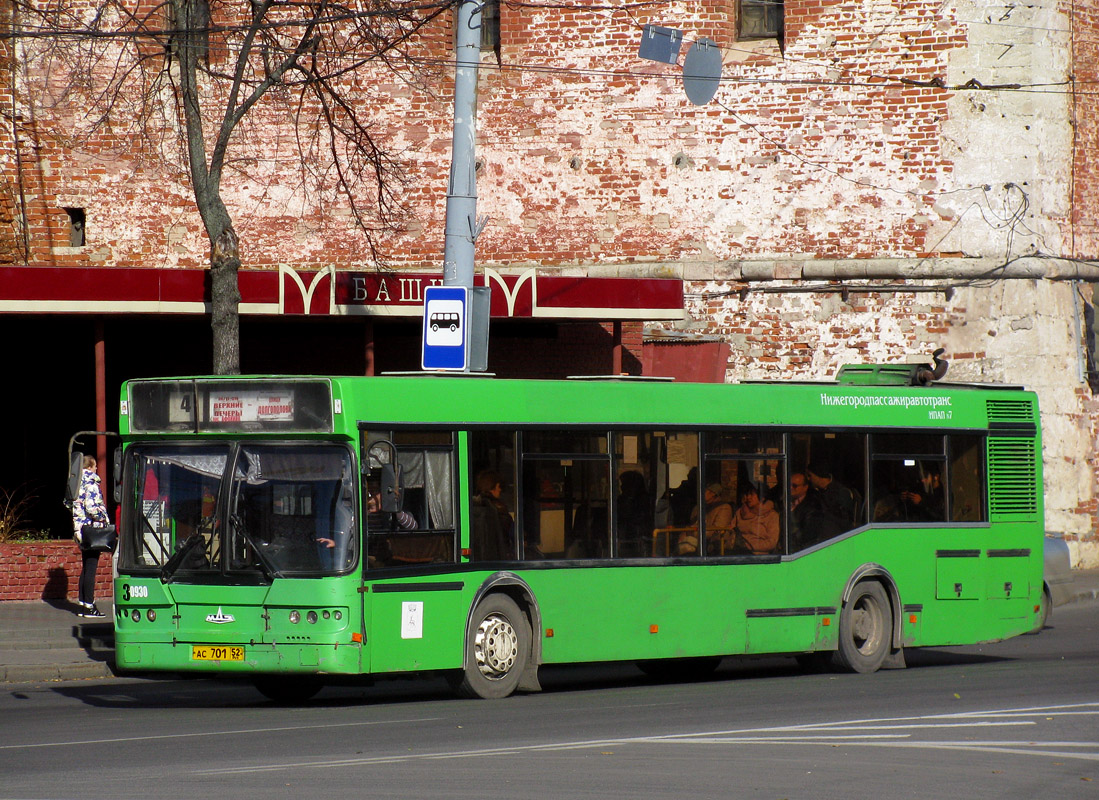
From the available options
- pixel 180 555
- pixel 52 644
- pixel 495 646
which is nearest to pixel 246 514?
pixel 180 555

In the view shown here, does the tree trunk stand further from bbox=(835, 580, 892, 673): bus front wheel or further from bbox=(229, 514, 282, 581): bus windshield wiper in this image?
bbox=(835, 580, 892, 673): bus front wheel

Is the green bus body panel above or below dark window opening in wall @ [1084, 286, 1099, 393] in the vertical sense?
below

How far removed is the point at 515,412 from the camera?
1245 centimetres

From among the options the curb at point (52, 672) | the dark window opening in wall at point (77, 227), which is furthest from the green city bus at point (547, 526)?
the dark window opening in wall at point (77, 227)

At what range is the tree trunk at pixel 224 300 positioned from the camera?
1664cm

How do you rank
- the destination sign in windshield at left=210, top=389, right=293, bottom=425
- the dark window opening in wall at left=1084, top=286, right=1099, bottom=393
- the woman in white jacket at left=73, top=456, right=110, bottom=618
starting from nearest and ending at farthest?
1. the destination sign in windshield at left=210, top=389, right=293, bottom=425
2. the woman in white jacket at left=73, top=456, right=110, bottom=618
3. the dark window opening in wall at left=1084, top=286, right=1099, bottom=393

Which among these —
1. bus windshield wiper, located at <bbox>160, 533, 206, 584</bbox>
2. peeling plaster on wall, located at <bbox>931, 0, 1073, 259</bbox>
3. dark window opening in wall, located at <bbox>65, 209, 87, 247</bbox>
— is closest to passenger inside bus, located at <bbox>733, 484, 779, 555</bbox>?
bus windshield wiper, located at <bbox>160, 533, 206, 584</bbox>

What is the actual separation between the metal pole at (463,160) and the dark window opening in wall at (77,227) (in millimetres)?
11150

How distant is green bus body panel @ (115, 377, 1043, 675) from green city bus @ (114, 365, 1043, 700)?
0.02 metres

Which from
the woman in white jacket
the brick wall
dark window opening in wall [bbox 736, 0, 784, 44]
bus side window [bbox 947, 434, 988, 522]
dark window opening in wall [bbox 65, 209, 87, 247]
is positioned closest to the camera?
bus side window [bbox 947, 434, 988, 522]

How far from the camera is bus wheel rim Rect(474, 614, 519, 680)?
1213 cm

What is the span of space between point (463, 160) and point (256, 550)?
522 cm

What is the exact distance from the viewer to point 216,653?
11.4 m

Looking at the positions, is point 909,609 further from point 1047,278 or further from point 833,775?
point 1047,278
